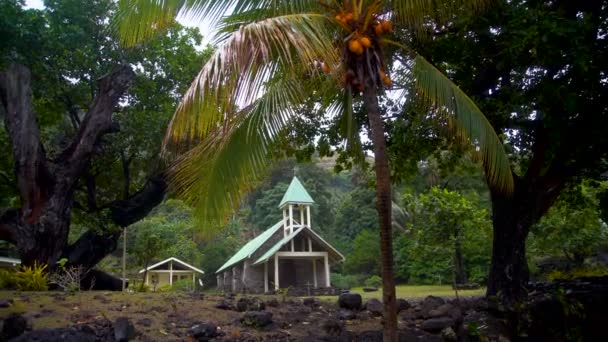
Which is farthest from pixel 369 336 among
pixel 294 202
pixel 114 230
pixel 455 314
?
pixel 294 202

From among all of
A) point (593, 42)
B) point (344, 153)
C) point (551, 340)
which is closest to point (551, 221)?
point (551, 340)

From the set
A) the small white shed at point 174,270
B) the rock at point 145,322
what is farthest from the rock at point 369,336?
the small white shed at point 174,270

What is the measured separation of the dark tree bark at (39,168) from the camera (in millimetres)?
10562

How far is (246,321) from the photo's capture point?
7.47m

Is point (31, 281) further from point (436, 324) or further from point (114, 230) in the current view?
point (436, 324)

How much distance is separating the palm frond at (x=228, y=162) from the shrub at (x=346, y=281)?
23338 millimetres

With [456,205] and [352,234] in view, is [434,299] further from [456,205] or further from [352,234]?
[352,234]

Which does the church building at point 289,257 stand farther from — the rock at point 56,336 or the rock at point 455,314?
the rock at point 56,336

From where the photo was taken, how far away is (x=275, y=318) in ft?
26.1

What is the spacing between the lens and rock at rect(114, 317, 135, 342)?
20.8ft

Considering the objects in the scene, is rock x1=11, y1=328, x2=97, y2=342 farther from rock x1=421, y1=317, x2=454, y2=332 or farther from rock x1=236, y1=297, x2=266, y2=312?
rock x1=421, y1=317, x2=454, y2=332

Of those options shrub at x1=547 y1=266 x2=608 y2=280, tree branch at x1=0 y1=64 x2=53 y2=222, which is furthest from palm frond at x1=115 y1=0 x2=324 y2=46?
shrub at x1=547 y1=266 x2=608 y2=280

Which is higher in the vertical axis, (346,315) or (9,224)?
(9,224)

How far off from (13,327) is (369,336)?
15.3 feet
